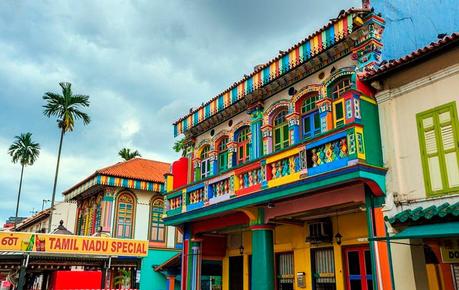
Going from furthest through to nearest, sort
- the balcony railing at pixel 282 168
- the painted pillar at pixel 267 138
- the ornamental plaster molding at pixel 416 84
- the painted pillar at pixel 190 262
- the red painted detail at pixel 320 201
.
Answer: the painted pillar at pixel 190 262 → the painted pillar at pixel 267 138 → the red painted detail at pixel 320 201 → the balcony railing at pixel 282 168 → the ornamental plaster molding at pixel 416 84

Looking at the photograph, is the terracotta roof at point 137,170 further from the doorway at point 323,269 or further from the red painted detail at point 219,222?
the doorway at point 323,269

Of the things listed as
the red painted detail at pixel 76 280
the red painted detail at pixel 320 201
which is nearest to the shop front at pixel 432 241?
the red painted detail at pixel 320 201

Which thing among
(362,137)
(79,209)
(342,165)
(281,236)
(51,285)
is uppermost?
(79,209)

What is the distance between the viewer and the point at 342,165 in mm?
9281

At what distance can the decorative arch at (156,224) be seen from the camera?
2653 centimetres

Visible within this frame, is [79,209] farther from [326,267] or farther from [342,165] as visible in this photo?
[342,165]

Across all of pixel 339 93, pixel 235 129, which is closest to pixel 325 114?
pixel 339 93

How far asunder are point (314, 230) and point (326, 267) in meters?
1.05

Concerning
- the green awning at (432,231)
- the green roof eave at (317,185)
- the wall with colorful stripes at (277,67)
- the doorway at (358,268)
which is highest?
the wall with colorful stripes at (277,67)

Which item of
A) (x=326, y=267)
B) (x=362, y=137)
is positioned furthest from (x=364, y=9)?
(x=326, y=267)

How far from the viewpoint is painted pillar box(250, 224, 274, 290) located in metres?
11.5

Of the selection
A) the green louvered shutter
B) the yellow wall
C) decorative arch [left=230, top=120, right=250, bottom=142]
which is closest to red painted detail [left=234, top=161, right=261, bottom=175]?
decorative arch [left=230, top=120, right=250, bottom=142]

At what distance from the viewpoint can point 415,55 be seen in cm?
917

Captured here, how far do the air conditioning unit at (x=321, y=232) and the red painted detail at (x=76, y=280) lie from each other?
13.2 m
